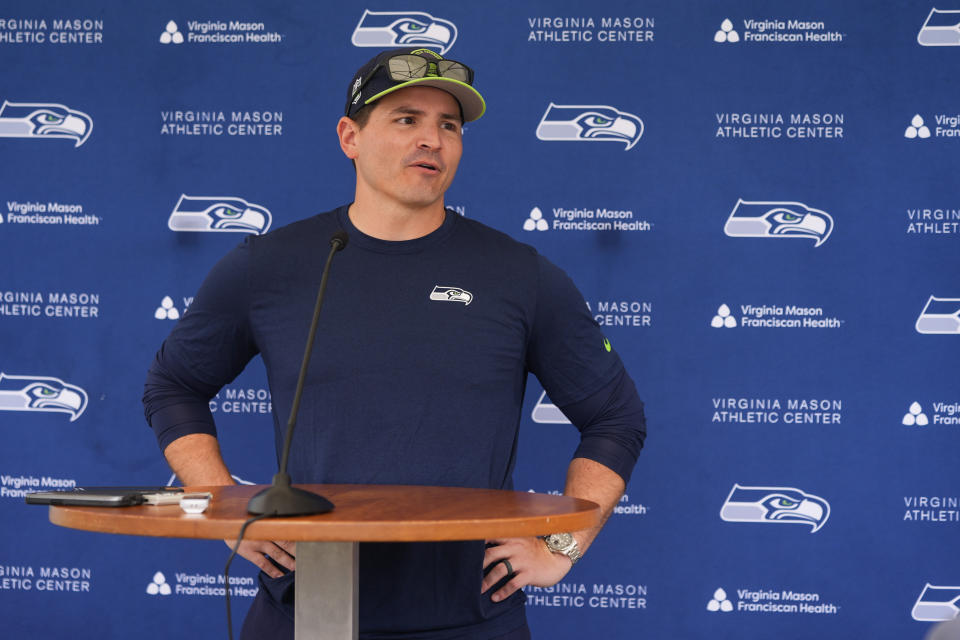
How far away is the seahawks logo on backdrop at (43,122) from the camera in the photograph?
319 centimetres

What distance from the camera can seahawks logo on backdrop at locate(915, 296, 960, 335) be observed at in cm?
293

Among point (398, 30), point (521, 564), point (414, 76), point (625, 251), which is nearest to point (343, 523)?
point (521, 564)

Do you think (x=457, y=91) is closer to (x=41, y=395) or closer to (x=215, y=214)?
(x=215, y=214)

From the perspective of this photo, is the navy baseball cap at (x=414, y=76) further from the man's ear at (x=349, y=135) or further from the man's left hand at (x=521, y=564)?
the man's left hand at (x=521, y=564)

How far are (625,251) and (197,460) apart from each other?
156 cm

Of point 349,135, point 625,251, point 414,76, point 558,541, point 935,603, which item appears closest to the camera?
point 558,541

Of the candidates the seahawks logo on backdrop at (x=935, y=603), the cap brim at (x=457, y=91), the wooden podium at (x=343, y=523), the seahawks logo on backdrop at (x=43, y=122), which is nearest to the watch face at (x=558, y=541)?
the wooden podium at (x=343, y=523)

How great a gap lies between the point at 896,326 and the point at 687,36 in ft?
3.65

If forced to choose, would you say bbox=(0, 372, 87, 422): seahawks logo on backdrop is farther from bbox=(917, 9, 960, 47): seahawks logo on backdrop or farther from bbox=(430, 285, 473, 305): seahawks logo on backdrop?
bbox=(917, 9, 960, 47): seahawks logo on backdrop

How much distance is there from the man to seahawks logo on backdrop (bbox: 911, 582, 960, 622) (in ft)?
4.78

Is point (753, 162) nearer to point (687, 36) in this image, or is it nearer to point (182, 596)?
point (687, 36)

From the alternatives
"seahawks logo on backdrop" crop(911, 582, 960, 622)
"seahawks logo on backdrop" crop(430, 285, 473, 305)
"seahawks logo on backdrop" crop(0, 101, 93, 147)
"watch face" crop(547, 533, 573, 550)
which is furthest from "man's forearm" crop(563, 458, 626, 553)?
"seahawks logo on backdrop" crop(0, 101, 93, 147)

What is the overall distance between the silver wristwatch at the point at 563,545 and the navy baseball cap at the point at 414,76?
35.1 inches

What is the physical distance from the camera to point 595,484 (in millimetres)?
1955
